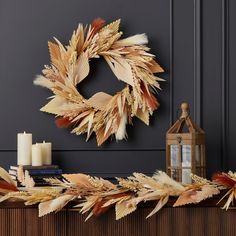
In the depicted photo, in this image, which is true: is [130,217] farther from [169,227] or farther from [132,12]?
[132,12]

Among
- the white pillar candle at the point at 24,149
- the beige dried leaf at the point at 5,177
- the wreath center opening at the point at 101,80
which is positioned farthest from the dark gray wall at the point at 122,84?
the beige dried leaf at the point at 5,177

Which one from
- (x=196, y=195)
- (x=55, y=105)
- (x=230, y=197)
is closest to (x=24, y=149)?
(x=55, y=105)

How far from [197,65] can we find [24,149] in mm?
844

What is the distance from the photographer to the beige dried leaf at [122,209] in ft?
7.34

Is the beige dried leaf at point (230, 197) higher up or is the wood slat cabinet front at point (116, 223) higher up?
the beige dried leaf at point (230, 197)

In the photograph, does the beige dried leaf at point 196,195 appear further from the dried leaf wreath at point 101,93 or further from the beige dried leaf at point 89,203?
the dried leaf wreath at point 101,93

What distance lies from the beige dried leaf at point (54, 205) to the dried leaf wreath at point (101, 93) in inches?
21.9

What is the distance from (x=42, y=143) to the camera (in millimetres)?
2721

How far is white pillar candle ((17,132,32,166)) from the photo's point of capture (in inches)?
105

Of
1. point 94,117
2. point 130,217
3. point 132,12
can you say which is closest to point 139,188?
point 130,217

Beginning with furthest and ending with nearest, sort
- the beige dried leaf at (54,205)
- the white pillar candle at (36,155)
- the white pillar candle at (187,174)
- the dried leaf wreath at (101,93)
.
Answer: the dried leaf wreath at (101,93) < the white pillar candle at (36,155) < the white pillar candle at (187,174) < the beige dried leaf at (54,205)

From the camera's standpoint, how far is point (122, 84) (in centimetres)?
279

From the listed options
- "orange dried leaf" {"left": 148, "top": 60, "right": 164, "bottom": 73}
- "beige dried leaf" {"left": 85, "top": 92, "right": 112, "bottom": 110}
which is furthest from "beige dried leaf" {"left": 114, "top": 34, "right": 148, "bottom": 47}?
"beige dried leaf" {"left": 85, "top": 92, "right": 112, "bottom": 110}

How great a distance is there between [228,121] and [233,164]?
19 centimetres
